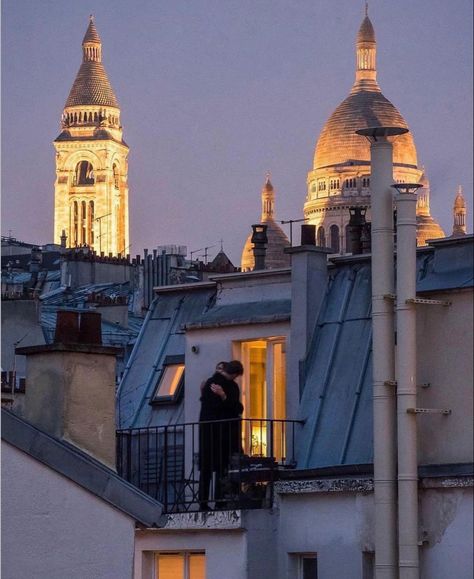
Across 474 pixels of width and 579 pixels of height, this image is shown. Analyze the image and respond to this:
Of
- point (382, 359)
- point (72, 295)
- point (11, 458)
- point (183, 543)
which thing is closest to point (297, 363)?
point (183, 543)

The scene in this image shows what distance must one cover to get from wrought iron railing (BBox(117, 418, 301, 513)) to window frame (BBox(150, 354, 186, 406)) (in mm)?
438

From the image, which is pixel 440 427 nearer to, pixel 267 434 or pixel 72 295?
pixel 267 434

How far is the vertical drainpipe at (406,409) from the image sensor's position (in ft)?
52.5

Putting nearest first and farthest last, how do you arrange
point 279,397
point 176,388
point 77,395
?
point 77,395 → point 279,397 → point 176,388

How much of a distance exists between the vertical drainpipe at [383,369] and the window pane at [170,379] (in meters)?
5.37

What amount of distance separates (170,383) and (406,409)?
608 centimetres

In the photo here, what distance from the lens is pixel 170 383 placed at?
859 inches

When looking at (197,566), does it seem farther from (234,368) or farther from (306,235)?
(306,235)

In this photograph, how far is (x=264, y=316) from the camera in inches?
787

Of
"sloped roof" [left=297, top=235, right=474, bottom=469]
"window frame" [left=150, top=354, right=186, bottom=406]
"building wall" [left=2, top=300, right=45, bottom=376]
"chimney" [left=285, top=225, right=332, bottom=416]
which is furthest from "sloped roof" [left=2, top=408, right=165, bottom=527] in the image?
"building wall" [left=2, top=300, right=45, bottom=376]

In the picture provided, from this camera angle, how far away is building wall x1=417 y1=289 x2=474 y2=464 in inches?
A: 639

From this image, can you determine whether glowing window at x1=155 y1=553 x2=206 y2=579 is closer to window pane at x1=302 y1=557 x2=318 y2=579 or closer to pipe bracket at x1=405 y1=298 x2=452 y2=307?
window pane at x1=302 y1=557 x2=318 y2=579

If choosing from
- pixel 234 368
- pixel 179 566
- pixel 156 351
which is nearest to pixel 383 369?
pixel 234 368

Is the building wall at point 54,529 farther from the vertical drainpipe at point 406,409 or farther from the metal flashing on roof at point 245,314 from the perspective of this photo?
the metal flashing on roof at point 245,314
